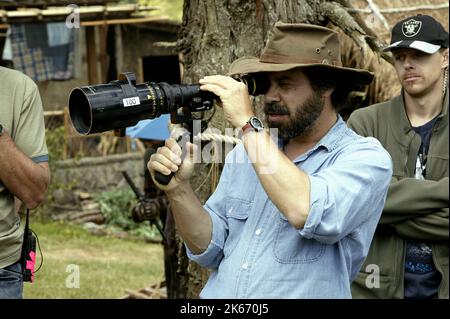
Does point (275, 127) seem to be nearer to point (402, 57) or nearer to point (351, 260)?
point (351, 260)

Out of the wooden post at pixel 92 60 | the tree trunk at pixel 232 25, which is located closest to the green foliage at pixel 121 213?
the wooden post at pixel 92 60

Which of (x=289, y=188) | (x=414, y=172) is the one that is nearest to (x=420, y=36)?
(x=414, y=172)

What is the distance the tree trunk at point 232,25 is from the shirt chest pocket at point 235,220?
1.22 meters

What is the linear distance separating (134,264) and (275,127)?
7977 millimetres

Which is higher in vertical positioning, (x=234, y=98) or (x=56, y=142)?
(x=234, y=98)

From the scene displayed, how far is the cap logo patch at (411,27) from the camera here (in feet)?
12.3

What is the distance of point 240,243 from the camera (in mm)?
2809

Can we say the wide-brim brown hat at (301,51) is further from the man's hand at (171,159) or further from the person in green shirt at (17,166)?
the person in green shirt at (17,166)

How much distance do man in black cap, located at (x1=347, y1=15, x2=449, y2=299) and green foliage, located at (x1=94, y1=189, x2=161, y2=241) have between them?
940cm

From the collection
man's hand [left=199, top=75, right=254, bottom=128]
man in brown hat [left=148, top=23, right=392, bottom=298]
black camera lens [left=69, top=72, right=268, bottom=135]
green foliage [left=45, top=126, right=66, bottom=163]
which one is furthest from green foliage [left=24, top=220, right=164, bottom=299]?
man's hand [left=199, top=75, right=254, bottom=128]

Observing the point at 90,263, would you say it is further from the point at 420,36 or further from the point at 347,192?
the point at 347,192

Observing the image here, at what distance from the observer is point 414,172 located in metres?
3.65

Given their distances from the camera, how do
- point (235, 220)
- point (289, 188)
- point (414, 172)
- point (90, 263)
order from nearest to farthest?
1. point (289, 188)
2. point (235, 220)
3. point (414, 172)
4. point (90, 263)

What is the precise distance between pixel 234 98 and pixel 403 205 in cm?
121
